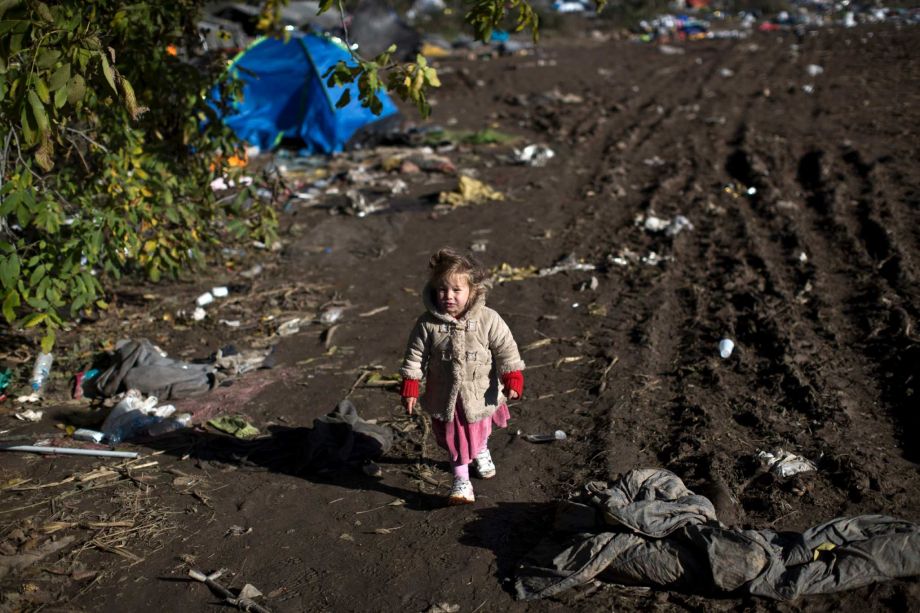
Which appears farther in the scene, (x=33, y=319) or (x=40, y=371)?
(x=40, y=371)

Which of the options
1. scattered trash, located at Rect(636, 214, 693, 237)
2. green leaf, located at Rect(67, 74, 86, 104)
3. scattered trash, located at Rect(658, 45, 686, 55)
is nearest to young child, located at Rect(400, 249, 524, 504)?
green leaf, located at Rect(67, 74, 86, 104)

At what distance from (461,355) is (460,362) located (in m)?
0.03

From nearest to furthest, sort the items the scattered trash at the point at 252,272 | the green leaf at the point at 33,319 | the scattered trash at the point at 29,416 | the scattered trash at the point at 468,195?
the green leaf at the point at 33,319, the scattered trash at the point at 29,416, the scattered trash at the point at 252,272, the scattered trash at the point at 468,195

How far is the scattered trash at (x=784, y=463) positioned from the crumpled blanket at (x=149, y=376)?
368cm

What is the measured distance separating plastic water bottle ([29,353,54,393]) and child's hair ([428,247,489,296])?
338cm

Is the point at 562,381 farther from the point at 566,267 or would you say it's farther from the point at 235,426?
the point at 566,267

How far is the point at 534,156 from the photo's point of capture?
11.6 metres

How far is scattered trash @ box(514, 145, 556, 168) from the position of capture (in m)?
11.4

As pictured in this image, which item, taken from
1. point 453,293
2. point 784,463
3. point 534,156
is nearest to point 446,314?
point 453,293

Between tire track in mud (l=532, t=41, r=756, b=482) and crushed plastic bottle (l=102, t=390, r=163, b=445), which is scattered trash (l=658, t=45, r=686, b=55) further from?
crushed plastic bottle (l=102, t=390, r=163, b=445)

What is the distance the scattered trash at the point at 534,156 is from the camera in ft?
37.4

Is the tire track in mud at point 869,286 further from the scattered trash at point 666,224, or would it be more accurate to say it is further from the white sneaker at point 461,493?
the white sneaker at point 461,493

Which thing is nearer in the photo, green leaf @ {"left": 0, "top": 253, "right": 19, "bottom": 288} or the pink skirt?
the pink skirt

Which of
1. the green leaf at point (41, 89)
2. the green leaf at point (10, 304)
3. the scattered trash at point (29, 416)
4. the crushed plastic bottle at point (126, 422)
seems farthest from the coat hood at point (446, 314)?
the scattered trash at point (29, 416)
